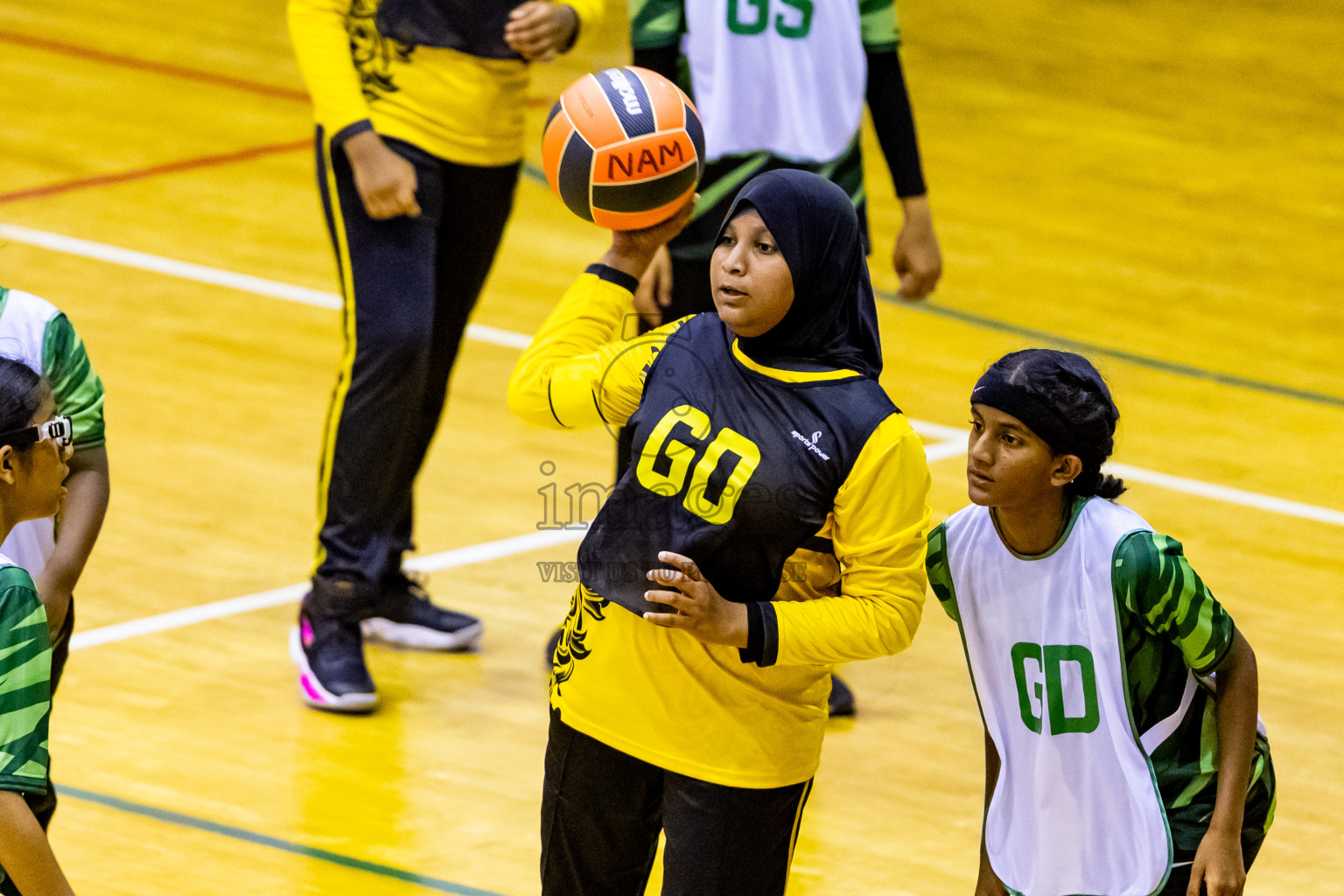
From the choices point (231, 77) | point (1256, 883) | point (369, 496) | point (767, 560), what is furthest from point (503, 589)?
point (231, 77)

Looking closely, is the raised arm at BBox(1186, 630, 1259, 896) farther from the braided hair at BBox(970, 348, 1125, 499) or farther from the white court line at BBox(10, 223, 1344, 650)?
the white court line at BBox(10, 223, 1344, 650)

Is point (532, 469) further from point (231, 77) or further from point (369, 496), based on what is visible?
point (231, 77)

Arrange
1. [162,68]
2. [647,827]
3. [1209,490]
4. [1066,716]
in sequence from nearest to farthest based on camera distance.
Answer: [1066,716] < [647,827] < [1209,490] < [162,68]

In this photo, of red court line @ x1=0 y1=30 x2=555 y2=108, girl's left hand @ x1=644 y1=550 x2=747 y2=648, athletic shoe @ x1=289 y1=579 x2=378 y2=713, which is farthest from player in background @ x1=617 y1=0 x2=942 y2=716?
red court line @ x1=0 y1=30 x2=555 y2=108

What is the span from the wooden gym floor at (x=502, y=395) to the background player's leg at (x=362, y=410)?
6.8 inches

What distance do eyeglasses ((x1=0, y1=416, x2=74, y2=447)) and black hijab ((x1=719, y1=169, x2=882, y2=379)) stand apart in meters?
0.97

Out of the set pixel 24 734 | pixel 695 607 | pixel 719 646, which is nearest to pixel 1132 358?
pixel 719 646

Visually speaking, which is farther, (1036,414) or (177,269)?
(177,269)

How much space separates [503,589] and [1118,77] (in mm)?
6714

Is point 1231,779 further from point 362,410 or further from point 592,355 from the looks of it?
point 362,410

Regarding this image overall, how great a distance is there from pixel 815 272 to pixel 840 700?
6.66 ft

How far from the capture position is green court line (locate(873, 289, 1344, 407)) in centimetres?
685

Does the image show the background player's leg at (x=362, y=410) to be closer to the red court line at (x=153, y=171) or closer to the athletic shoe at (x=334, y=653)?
the athletic shoe at (x=334, y=653)

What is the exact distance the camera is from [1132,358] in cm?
712
